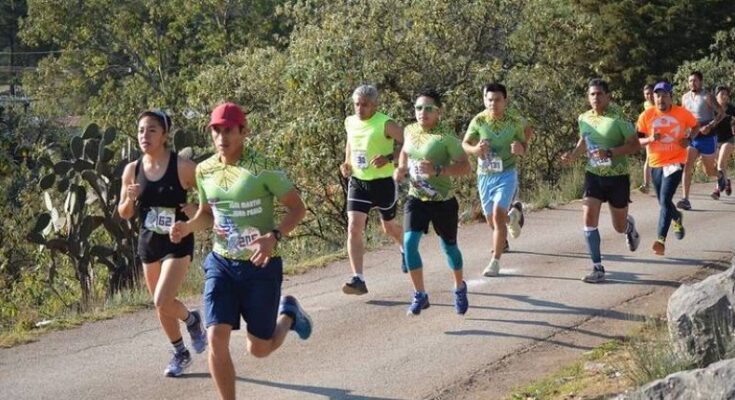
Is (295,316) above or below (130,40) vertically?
below

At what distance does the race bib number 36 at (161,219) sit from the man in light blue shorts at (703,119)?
10.0 metres

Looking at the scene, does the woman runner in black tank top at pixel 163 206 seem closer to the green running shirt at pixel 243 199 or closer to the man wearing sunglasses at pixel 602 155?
the green running shirt at pixel 243 199

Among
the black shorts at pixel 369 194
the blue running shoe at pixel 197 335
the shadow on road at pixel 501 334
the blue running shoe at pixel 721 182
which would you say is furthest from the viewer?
the blue running shoe at pixel 721 182

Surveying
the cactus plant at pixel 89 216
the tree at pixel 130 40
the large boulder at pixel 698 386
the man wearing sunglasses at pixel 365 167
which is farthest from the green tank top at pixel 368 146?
the tree at pixel 130 40

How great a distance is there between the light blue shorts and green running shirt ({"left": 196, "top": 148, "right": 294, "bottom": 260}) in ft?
14.7

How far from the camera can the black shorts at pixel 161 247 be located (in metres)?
7.49

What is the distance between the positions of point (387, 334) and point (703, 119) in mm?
9170

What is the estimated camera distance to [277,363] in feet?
26.6

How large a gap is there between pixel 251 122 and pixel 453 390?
40.8 feet

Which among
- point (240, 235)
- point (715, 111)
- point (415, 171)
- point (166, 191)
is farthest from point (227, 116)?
point (715, 111)

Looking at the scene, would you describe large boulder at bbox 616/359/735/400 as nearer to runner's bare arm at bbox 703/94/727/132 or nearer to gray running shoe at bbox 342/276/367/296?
gray running shoe at bbox 342/276/367/296

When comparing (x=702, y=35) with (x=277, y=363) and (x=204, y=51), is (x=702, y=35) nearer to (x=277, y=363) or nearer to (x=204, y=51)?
(x=204, y=51)

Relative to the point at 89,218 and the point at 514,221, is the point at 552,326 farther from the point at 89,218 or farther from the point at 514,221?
the point at 89,218

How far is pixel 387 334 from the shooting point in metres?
8.83
